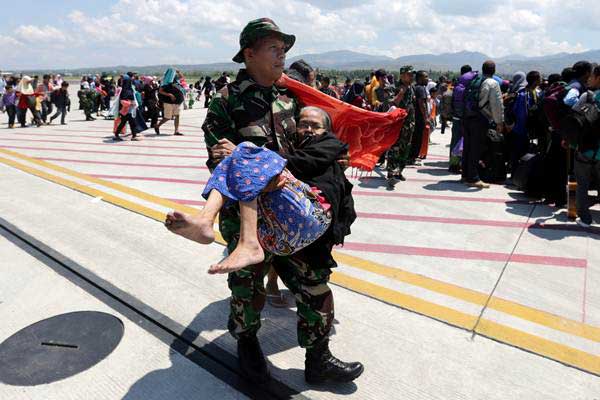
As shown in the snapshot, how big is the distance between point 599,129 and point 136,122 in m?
10.8

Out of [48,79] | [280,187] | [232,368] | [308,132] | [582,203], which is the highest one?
[48,79]

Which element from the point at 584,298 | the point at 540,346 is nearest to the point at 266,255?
the point at 540,346

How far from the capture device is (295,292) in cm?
233

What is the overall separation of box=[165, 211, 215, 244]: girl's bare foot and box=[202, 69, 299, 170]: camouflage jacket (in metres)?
0.61

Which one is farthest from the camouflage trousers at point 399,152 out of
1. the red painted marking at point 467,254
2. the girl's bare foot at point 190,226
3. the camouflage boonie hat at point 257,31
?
the girl's bare foot at point 190,226

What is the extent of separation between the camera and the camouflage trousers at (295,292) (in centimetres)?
225

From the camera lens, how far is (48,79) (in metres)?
15.0

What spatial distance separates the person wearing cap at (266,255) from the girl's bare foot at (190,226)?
48 cm

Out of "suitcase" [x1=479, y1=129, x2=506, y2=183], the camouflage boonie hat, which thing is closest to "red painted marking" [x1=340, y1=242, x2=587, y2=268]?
the camouflage boonie hat

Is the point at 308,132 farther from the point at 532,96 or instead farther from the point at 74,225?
the point at 532,96

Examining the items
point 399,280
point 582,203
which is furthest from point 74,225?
point 582,203

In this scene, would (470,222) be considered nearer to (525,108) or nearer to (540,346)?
(540,346)

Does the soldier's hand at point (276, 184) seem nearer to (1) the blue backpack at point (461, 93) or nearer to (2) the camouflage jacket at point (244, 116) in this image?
(2) the camouflage jacket at point (244, 116)

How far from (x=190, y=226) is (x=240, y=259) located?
0.25 metres
